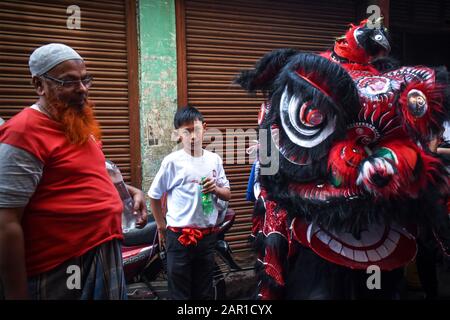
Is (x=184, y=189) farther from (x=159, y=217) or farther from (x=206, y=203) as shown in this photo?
(x=159, y=217)

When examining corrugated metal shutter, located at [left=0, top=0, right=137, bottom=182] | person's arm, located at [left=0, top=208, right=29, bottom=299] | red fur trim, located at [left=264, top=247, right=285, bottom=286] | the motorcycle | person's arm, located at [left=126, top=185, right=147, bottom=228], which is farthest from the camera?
corrugated metal shutter, located at [left=0, top=0, right=137, bottom=182]

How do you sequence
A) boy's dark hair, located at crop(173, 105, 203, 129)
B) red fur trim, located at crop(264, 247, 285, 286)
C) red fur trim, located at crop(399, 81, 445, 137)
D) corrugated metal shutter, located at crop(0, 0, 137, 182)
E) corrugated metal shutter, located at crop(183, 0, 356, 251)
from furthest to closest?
corrugated metal shutter, located at crop(183, 0, 356, 251) → corrugated metal shutter, located at crop(0, 0, 137, 182) → boy's dark hair, located at crop(173, 105, 203, 129) → red fur trim, located at crop(264, 247, 285, 286) → red fur trim, located at crop(399, 81, 445, 137)

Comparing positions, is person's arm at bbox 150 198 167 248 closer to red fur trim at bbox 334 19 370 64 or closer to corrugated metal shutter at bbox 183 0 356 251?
red fur trim at bbox 334 19 370 64

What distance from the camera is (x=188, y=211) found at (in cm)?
300

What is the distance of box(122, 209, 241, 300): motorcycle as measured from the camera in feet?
11.1

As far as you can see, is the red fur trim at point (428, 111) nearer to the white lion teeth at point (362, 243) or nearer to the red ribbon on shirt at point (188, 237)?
the white lion teeth at point (362, 243)

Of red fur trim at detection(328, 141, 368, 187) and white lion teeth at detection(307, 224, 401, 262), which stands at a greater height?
red fur trim at detection(328, 141, 368, 187)

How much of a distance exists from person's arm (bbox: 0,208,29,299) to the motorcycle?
5.71ft

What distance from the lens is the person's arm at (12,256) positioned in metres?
1.58

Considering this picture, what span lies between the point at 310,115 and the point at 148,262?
2108mm

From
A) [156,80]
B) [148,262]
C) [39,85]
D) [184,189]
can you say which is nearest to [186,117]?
[184,189]

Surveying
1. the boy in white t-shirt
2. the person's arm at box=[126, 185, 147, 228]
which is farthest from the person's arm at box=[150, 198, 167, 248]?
the person's arm at box=[126, 185, 147, 228]
